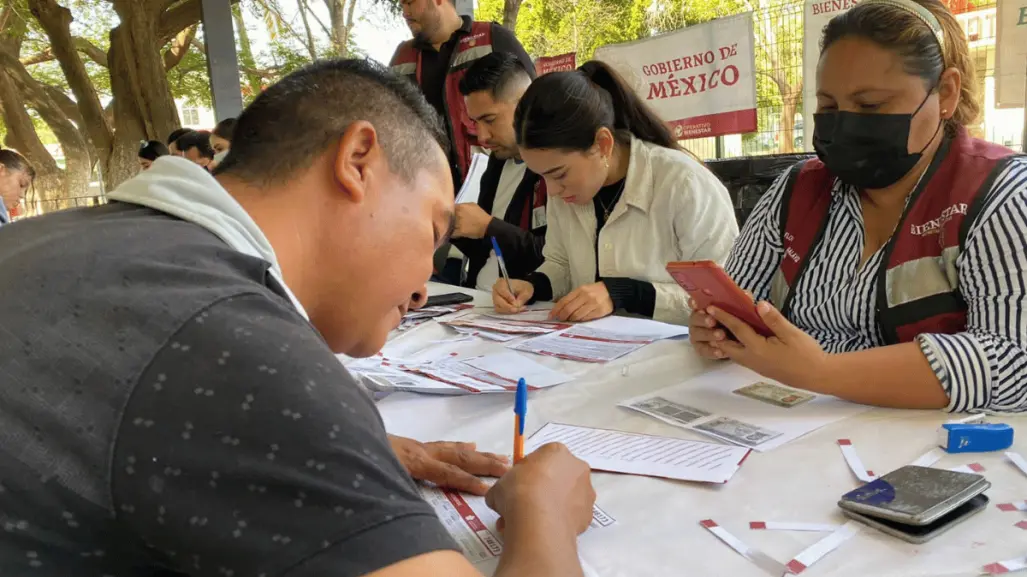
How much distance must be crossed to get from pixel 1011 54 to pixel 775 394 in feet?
10.5

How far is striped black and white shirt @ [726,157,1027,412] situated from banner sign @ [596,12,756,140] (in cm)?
364

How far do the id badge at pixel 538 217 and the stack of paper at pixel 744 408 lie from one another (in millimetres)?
1501

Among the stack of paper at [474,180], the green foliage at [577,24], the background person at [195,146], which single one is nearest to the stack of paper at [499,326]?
the stack of paper at [474,180]

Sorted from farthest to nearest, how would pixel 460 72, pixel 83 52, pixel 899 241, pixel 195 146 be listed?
1. pixel 83 52
2. pixel 195 146
3. pixel 460 72
4. pixel 899 241

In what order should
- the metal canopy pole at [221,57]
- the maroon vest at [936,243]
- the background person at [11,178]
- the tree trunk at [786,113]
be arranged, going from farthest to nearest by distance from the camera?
the metal canopy pole at [221,57] < the tree trunk at [786,113] < the background person at [11,178] < the maroon vest at [936,243]

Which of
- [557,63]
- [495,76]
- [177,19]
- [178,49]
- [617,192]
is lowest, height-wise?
[617,192]

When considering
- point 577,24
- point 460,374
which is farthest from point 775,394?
point 577,24

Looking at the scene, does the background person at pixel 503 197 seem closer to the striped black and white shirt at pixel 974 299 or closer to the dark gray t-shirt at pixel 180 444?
the striped black and white shirt at pixel 974 299

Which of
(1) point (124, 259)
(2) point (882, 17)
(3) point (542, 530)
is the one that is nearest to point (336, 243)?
(1) point (124, 259)

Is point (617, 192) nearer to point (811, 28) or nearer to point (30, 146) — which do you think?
point (811, 28)

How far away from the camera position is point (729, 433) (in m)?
1.08

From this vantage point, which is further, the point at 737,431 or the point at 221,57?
the point at 221,57

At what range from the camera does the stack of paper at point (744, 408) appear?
3.53 ft

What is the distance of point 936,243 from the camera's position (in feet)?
4.21
